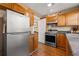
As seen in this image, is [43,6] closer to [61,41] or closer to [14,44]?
[14,44]

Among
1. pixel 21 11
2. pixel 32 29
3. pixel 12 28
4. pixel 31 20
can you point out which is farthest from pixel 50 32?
pixel 12 28

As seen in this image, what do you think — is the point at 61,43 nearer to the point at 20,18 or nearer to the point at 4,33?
the point at 20,18

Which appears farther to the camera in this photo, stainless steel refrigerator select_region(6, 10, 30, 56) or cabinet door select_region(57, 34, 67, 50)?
cabinet door select_region(57, 34, 67, 50)

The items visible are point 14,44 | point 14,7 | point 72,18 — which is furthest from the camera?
point 72,18

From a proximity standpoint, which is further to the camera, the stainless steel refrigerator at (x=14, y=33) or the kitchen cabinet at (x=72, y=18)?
the kitchen cabinet at (x=72, y=18)

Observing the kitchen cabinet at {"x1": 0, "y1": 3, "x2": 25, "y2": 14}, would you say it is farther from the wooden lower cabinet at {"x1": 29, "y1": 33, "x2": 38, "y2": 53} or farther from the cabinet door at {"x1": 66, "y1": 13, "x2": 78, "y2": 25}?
the cabinet door at {"x1": 66, "y1": 13, "x2": 78, "y2": 25}

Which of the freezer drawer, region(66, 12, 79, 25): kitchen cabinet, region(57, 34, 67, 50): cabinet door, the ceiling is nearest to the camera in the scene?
the freezer drawer

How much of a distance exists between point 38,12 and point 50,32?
1798 millimetres

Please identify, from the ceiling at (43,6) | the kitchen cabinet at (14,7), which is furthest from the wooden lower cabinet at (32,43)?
the kitchen cabinet at (14,7)

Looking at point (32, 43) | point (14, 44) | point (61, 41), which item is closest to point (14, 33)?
point (14, 44)

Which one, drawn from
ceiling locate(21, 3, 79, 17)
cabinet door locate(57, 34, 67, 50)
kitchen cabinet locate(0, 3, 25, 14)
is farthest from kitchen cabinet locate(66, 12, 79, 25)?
A: kitchen cabinet locate(0, 3, 25, 14)

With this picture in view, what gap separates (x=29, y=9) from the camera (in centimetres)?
248

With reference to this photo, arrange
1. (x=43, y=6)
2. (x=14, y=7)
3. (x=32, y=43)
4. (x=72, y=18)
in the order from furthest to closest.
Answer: (x=32, y=43)
(x=72, y=18)
(x=43, y=6)
(x=14, y=7)

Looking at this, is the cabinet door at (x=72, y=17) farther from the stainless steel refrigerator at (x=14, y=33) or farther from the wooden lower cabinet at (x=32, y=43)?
the stainless steel refrigerator at (x=14, y=33)
